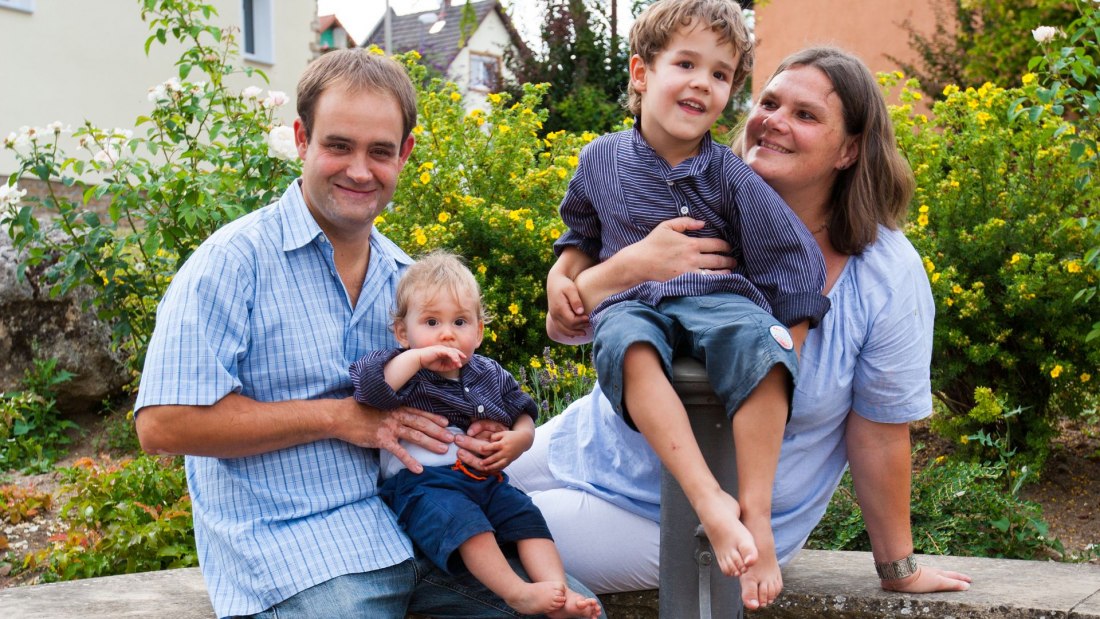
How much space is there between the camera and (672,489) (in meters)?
2.24

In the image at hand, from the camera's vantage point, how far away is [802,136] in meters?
2.38

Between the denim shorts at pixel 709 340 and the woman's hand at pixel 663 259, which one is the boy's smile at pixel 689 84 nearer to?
the woman's hand at pixel 663 259

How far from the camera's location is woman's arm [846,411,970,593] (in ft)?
8.05

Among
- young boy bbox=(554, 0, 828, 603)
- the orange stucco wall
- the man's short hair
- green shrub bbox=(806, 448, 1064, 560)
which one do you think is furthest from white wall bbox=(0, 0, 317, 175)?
young boy bbox=(554, 0, 828, 603)

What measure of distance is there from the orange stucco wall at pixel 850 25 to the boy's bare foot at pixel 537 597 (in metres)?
12.8

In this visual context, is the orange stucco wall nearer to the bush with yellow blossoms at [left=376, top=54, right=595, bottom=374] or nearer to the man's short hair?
the bush with yellow blossoms at [left=376, top=54, right=595, bottom=374]

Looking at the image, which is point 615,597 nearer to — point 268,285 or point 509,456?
point 509,456

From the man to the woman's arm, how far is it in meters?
0.89

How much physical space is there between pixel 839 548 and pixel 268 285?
2.18 m

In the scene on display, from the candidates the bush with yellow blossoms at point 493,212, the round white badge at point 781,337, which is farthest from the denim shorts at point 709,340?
the bush with yellow blossoms at point 493,212

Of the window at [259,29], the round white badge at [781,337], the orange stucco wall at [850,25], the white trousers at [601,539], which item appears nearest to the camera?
the round white badge at [781,337]

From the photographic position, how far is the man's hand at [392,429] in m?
2.30

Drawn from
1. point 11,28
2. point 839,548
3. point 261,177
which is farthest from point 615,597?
point 11,28

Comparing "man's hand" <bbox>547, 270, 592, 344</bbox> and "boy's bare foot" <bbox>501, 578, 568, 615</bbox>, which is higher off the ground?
"man's hand" <bbox>547, 270, 592, 344</bbox>
